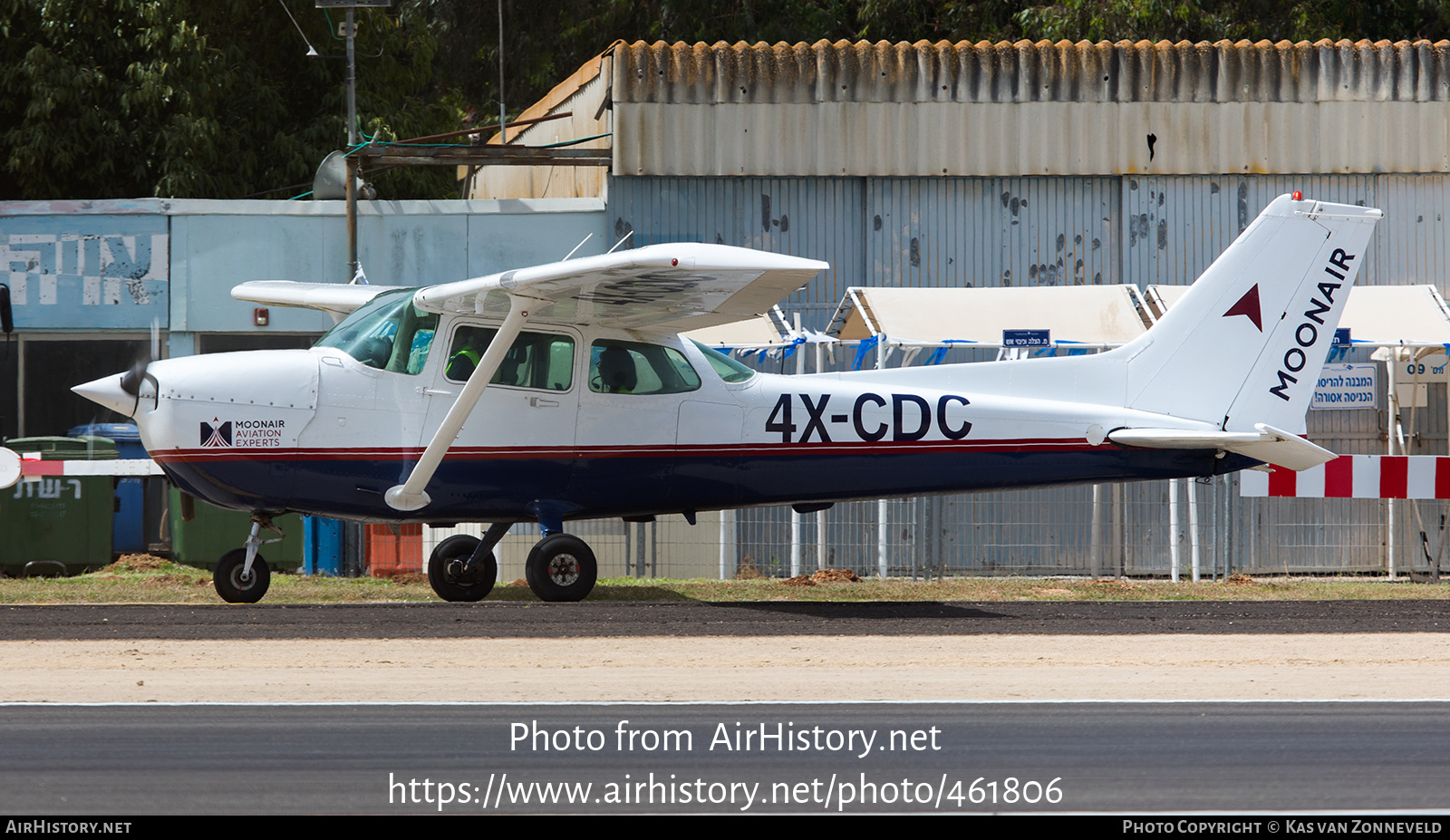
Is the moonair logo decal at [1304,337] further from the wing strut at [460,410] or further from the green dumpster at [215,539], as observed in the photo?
the green dumpster at [215,539]

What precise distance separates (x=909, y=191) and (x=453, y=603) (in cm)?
766

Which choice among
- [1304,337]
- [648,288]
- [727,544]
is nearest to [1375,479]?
[1304,337]

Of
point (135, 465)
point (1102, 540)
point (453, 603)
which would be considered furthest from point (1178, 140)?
point (135, 465)

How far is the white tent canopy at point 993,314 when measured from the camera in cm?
1325

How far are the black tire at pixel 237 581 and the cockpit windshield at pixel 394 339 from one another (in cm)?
160

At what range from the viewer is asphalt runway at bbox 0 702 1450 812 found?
4.61 m

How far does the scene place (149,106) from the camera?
2220 centimetres

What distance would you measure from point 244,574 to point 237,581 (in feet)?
0.19

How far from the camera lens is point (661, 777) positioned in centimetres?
490

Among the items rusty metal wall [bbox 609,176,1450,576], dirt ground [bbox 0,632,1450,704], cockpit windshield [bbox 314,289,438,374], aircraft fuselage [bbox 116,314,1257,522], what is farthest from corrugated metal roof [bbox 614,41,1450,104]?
dirt ground [bbox 0,632,1450,704]

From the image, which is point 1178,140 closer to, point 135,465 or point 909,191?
point 909,191

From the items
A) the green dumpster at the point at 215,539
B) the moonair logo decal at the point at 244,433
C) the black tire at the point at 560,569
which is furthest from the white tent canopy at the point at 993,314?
the moonair logo decal at the point at 244,433

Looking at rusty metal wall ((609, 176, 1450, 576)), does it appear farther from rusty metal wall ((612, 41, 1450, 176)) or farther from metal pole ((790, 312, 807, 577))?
metal pole ((790, 312, 807, 577))
